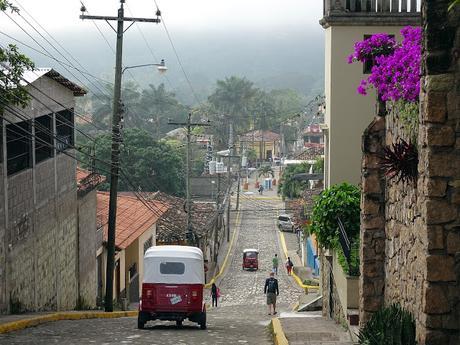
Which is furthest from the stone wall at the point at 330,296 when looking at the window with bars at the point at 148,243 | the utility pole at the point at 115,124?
the window with bars at the point at 148,243

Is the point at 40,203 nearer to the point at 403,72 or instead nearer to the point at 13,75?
the point at 13,75

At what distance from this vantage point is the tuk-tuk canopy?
20719 mm

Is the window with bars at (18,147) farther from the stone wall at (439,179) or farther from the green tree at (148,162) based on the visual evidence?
the green tree at (148,162)

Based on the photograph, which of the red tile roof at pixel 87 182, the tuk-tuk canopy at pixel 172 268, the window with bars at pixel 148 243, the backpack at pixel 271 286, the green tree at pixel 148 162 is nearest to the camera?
the tuk-tuk canopy at pixel 172 268

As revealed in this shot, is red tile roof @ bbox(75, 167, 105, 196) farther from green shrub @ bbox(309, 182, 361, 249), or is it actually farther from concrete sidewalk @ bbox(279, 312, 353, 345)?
concrete sidewalk @ bbox(279, 312, 353, 345)

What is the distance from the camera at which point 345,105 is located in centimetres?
2233

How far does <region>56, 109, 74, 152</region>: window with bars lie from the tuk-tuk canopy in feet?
23.6

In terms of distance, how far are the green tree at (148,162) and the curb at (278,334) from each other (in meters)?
53.9

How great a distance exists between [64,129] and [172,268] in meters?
9.77

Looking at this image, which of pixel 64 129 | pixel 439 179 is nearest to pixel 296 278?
pixel 64 129

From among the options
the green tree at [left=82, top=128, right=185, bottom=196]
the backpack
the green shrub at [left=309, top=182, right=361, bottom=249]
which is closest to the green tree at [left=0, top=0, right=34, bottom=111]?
the green shrub at [left=309, top=182, right=361, bottom=249]

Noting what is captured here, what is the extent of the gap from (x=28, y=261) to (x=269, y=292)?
265 inches

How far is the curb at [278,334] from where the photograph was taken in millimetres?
14633

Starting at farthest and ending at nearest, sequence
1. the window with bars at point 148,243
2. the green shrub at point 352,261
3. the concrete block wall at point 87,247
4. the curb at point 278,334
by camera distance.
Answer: the window with bars at point 148,243
the concrete block wall at point 87,247
the green shrub at point 352,261
the curb at point 278,334
